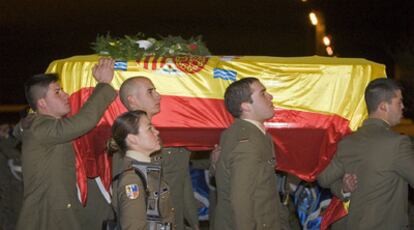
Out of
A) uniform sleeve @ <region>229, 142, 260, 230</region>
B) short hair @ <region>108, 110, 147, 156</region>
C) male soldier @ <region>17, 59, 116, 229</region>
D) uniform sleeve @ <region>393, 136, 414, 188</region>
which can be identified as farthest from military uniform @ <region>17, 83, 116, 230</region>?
uniform sleeve @ <region>393, 136, 414, 188</region>

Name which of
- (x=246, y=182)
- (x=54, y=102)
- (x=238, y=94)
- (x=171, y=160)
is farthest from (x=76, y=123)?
(x=246, y=182)

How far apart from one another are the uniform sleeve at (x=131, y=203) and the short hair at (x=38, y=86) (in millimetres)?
1203

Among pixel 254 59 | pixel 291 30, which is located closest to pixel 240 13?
pixel 291 30

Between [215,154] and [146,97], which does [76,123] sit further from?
[215,154]

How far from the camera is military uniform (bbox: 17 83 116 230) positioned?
4340 mm

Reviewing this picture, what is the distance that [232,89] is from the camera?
4328mm

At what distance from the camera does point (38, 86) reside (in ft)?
14.6

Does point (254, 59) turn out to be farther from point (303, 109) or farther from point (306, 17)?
point (306, 17)

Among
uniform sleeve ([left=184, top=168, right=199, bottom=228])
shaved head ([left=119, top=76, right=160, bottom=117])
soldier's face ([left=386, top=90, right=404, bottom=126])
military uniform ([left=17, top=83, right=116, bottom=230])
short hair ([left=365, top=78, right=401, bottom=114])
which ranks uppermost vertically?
short hair ([left=365, top=78, right=401, bottom=114])

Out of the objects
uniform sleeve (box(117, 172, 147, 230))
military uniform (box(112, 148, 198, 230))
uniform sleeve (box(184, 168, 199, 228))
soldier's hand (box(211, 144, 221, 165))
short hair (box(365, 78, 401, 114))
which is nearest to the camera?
uniform sleeve (box(117, 172, 147, 230))

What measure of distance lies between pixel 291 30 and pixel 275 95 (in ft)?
88.1

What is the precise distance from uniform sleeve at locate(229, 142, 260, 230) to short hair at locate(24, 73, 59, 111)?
53.9 inches

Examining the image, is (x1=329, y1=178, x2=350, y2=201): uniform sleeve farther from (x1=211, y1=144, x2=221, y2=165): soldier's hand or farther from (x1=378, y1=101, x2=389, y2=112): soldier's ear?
(x1=211, y1=144, x2=221, y2=165): soldier's hand

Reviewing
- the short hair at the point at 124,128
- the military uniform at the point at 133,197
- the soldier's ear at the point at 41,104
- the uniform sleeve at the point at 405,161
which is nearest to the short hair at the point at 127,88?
the soldier's ear at the point at 41,104
